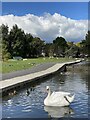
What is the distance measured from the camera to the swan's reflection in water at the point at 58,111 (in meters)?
14.6

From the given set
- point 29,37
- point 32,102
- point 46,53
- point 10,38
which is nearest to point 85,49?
point 46,53

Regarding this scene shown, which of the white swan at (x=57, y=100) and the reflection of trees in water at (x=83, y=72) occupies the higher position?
the reflection of trees in water at (x=83, y=72)

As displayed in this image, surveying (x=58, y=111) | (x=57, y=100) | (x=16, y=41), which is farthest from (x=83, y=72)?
(x=16, y=41)

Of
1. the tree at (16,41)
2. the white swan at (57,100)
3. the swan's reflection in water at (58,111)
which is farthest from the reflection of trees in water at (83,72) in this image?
the tree at (16,41)

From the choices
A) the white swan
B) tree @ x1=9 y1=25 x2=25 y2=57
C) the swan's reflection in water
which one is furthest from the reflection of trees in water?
tree @ x1=9 y1=25 x2=25 y2=57

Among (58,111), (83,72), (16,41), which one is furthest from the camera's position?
(16,41)

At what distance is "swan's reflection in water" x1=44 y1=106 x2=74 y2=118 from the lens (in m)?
14.6

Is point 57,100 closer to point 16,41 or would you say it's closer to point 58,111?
point 58,111

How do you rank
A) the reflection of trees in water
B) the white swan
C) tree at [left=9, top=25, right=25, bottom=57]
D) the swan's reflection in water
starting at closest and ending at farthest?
the swan's reflection in water
the white swan
the reflection of trees in water
tree at [left=9, top=25, right=25, bottom=57]

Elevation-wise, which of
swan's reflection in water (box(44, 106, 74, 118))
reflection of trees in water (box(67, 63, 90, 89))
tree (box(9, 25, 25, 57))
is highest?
tree (box(9, 25, 25, 57))

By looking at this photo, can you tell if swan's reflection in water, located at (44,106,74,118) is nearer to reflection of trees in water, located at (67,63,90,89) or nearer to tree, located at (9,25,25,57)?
reflection of trees in water, located at (67,63,90,89)

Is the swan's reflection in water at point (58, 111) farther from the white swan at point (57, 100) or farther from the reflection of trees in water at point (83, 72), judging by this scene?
the reflection of trees in water at point (83, 72)

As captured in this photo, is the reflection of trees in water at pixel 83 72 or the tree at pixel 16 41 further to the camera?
the tree at pixel 16 41

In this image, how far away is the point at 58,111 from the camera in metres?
15.4
